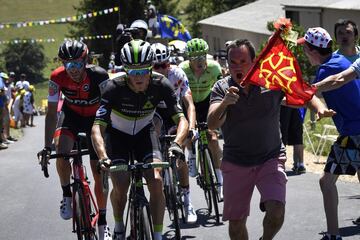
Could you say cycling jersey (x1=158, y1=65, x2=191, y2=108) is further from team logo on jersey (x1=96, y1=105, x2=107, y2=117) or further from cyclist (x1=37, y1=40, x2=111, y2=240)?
team logo on jersey (x1=96, y1=105, x2=107, y2=117)

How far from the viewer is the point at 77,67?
840 centimetres

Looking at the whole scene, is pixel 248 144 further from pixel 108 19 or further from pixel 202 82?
pixel 108 19

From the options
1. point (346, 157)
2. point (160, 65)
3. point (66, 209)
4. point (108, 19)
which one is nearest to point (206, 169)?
point (160, 65)

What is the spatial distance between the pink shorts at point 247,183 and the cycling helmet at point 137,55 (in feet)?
3.75

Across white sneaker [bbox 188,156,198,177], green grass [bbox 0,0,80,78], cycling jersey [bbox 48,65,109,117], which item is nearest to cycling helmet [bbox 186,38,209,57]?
white sneaker [bbox 188,156,198,177]

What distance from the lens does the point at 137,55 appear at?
23.8ft

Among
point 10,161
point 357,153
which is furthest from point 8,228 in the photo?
point 10,161

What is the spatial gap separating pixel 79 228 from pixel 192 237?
1690mm

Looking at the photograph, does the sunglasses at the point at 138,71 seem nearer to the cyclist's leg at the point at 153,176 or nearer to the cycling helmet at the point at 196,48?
the cyclist's leg at the point at 153,176

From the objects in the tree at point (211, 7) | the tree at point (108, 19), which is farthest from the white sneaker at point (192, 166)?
the tree at point (211, 7)

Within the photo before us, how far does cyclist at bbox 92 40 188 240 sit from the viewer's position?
728 centimetres

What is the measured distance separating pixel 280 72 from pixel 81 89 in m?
2.75

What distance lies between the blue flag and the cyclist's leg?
92.3ft

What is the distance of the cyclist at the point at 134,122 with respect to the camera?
7.28m
